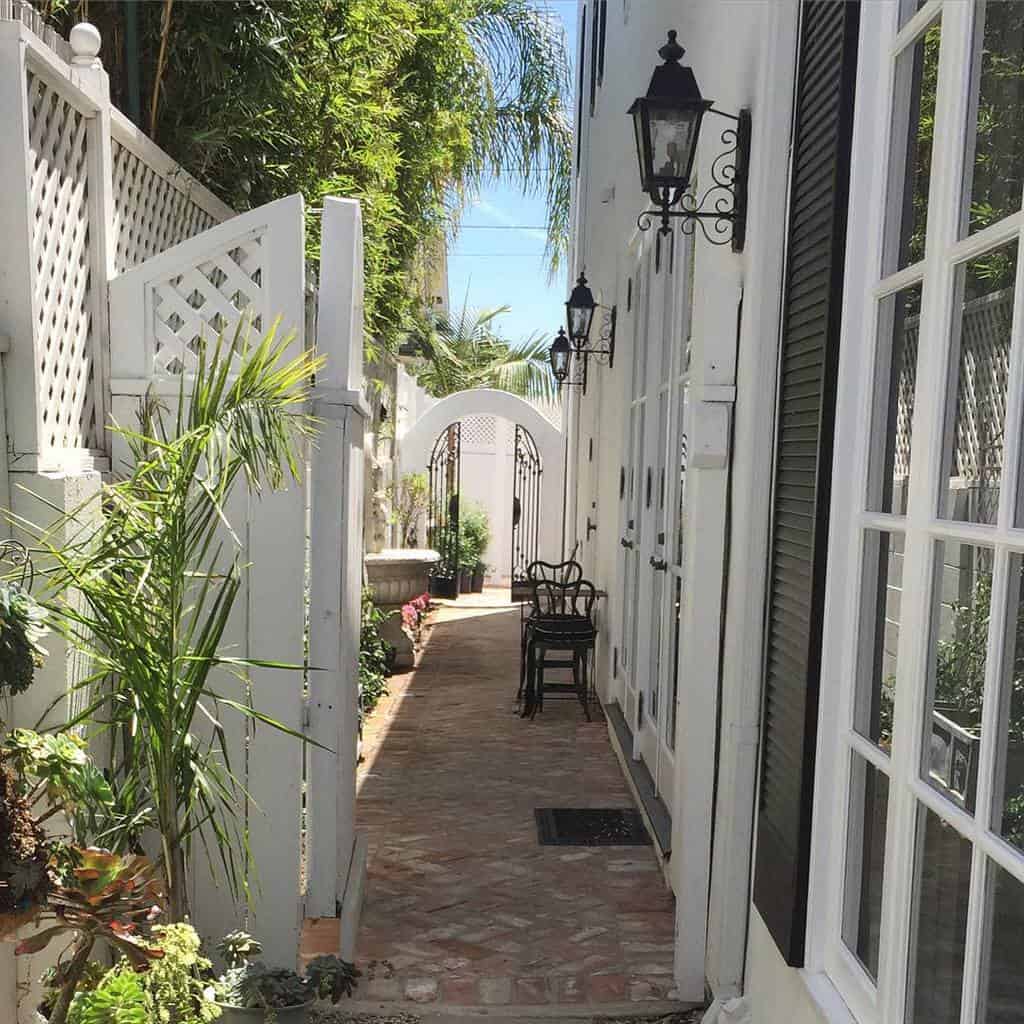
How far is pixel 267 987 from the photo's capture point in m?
2.49

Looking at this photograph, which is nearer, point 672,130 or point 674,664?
point 672,130

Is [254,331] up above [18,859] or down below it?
above

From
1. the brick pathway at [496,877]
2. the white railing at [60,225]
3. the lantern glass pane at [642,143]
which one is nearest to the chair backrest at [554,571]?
the brick pathway at [496,877]

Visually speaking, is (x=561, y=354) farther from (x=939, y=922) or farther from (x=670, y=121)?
(x=939, y=922)

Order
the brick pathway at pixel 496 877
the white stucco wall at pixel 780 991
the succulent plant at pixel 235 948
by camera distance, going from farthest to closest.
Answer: the brick pathway at pixel 496 877 → the succulent plant at pixel 235 948 → the white stucco wall at pixel 780 991

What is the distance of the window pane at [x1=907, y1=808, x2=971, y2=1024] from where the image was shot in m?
1.43

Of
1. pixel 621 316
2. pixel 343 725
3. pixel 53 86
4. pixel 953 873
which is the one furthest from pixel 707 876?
pixel 621 316

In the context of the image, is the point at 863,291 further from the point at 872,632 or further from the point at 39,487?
the point at 39,487

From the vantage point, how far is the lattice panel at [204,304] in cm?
293

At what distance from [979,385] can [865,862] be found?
0.93 m

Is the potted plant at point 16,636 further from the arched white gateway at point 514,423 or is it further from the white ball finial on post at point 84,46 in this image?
the arched white gateway at point 514,423

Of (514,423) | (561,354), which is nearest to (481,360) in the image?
(514,423)

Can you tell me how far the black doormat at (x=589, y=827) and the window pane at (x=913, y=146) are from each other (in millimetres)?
3122

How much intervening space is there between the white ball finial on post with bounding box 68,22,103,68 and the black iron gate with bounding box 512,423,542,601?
34.2ft
